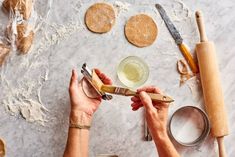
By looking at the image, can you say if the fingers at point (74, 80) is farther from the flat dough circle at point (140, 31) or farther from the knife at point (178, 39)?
the knife at point (178, 39)

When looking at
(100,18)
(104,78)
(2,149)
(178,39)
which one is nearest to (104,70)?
(104,78)

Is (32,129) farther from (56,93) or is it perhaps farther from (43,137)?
(56,93)

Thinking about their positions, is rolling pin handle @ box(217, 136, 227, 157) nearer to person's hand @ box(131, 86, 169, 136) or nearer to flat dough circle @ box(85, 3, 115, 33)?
person's hand @ box(131, 86, 169, 136)

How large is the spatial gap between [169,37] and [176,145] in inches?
15.8

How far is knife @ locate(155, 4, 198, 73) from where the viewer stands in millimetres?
1525

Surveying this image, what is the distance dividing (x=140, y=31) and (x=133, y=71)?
0.15m

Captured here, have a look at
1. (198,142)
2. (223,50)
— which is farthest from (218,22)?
(198,142)

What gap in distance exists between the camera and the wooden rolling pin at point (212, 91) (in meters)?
1.47

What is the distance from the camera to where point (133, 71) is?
151 centimetres

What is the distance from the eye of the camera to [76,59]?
1.51m

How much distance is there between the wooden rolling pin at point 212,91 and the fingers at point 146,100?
11.4 inches

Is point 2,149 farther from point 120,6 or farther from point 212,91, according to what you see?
point 212,91

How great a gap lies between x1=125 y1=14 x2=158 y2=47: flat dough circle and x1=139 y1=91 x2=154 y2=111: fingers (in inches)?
11.1

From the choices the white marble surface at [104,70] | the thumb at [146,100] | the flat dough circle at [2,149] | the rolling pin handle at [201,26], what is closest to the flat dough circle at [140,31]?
the white marble surface at [104,70]
